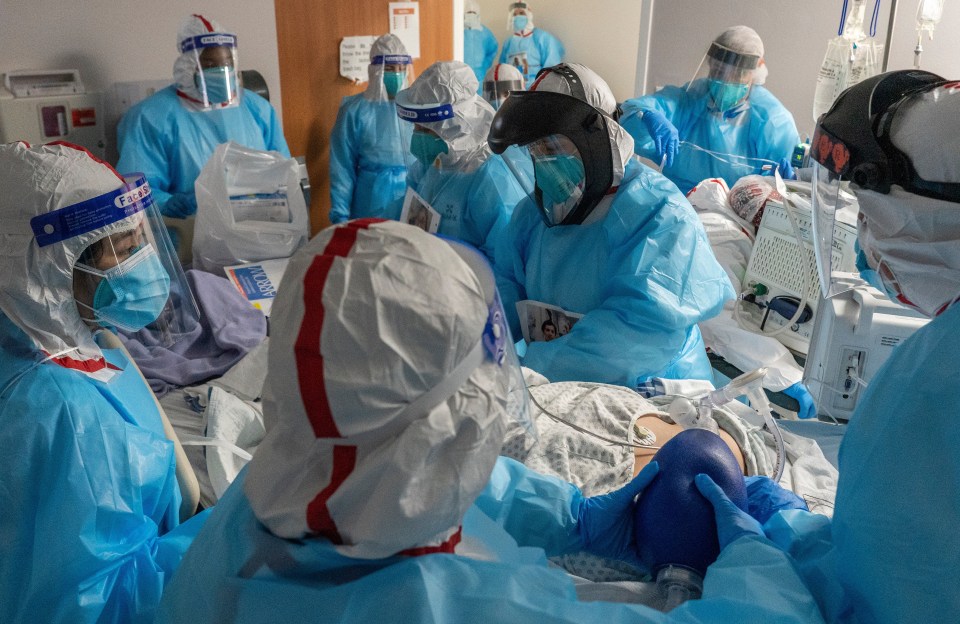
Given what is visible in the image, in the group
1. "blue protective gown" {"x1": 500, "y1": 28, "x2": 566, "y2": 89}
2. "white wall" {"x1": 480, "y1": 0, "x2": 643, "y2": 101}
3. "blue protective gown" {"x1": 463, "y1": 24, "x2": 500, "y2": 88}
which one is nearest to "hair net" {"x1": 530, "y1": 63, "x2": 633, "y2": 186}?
"white wall" {"x1": 480, "y1": 0, "x2": 643, "y2": 101}

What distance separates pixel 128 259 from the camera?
1496 mm

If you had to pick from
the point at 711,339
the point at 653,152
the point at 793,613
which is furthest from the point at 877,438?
the point at 653,152

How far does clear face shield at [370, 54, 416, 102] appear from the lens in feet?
13.9

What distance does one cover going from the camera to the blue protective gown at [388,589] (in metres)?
0.91

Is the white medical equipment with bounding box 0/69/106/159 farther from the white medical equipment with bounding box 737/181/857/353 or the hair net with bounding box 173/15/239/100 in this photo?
the white medical equipment with bounding box 737/181/857/353

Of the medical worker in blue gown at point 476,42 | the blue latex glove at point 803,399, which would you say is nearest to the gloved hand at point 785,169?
the blue latex glove at point 803,399

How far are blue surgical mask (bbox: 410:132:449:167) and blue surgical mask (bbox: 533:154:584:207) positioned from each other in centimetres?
110

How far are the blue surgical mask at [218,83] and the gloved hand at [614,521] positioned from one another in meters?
2.81

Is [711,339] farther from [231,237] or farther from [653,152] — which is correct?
[231,237]

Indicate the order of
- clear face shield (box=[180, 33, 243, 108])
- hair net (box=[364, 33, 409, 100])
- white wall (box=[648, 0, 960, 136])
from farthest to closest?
hair net (box=[364, 33, 409, 100]) → white wall (box=[648, 0, 960, 136]) → clear face shield (box=[180, 33, 243, 108])

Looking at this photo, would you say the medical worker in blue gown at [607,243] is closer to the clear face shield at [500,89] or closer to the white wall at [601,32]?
the clear face shield at [500,89]

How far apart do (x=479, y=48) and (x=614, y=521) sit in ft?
22.3

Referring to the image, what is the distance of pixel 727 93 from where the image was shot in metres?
3.90

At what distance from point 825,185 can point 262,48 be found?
3.38 m
